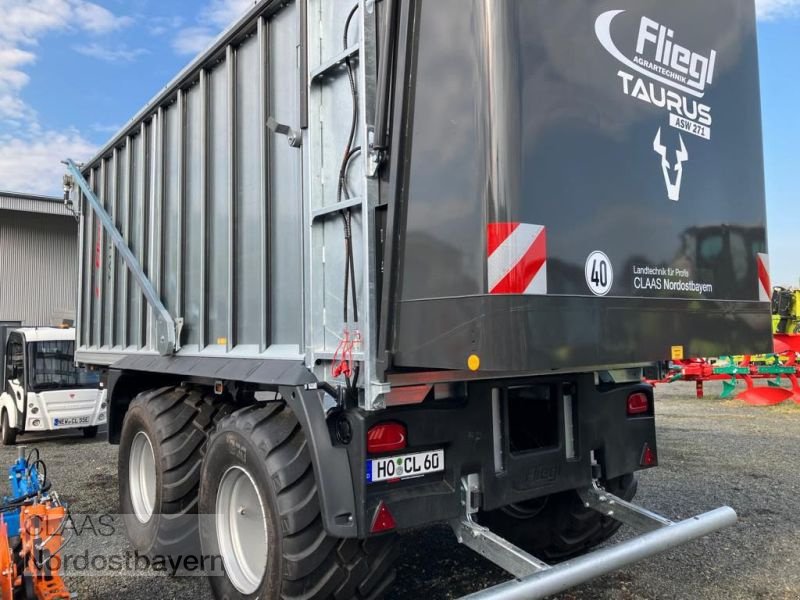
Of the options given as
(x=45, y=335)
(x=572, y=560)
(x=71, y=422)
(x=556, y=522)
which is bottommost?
(x=71, y=422)

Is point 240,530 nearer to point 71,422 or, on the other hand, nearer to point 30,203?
point 71,422

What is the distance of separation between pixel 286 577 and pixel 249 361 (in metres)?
1.20

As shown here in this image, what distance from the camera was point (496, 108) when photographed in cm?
244

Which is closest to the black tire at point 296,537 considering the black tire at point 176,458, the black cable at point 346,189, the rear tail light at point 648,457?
the black cable at point 346,189

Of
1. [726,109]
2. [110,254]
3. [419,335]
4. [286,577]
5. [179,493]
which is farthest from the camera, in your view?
[110,254]

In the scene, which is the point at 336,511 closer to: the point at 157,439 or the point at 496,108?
the point at 496,108

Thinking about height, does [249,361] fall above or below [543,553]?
above

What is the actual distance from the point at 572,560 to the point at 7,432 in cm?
1078

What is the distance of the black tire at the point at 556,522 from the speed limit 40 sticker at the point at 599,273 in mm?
1802

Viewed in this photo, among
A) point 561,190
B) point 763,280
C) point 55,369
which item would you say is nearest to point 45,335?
point 55,369

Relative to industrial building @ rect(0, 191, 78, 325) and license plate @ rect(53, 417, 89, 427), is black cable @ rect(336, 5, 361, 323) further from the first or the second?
industrial building @ rect(0, 191, 78, 325)

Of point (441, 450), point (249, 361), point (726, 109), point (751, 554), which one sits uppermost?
point (726, 109)

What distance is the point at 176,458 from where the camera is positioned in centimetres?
423

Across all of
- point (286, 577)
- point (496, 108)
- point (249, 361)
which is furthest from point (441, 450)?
point (496, 108)
